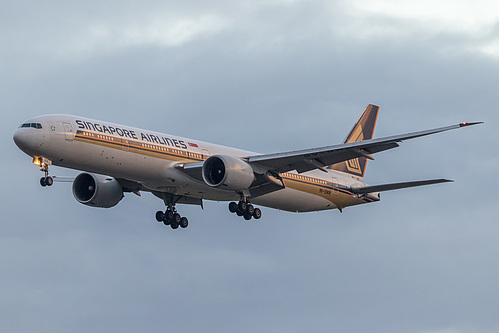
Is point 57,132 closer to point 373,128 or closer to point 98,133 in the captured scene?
point 98,133

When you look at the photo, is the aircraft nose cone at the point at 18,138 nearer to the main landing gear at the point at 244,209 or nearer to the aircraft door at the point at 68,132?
the aircraft door at the point at 68,132

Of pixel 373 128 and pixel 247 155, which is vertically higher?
pixel 373 128

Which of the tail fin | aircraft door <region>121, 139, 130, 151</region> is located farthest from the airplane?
the tail fin

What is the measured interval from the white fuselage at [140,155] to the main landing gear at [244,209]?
0.60 m

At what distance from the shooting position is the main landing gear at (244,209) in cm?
5122

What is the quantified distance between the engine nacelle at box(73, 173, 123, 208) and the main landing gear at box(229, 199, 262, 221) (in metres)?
6.84

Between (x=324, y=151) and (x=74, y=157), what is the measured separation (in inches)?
516

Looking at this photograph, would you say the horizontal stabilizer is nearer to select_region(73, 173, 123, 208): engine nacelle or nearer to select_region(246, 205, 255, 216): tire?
select_region(246, 205, 255, 216): tire

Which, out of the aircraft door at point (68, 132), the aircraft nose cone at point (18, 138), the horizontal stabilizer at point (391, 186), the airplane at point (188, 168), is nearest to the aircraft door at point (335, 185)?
the airplane at point (188, 168)

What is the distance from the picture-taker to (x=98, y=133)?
149 ft

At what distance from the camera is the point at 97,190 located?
52.0 metres

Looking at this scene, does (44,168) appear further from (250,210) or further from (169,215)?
(250,210)

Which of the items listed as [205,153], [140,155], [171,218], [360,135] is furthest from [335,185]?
[140,155]

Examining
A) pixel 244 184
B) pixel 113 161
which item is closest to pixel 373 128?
pixel 244 184
